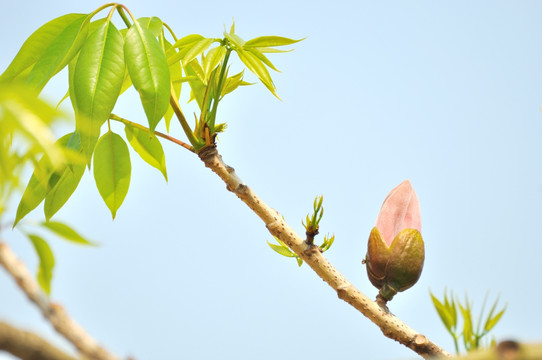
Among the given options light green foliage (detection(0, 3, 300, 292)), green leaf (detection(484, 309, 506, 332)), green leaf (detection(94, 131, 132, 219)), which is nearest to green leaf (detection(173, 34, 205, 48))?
light green foliage (detection(0, 3, 300, 292))

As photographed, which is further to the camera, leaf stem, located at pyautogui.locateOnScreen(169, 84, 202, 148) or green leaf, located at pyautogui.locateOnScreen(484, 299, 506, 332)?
leaf stem, located at pyautogui.locateOnScreen(169, 84, 202, 148)

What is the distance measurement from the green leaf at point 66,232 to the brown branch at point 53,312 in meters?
0.11

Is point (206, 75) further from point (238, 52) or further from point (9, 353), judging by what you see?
point (9, 353)

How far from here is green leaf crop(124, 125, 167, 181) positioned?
1.09m

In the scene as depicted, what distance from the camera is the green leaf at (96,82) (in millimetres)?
766

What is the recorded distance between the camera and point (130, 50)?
0.83 meters

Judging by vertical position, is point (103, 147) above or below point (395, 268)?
above

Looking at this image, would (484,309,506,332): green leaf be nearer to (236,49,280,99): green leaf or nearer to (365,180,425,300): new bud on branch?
(365,180,425,300): new bud on branch

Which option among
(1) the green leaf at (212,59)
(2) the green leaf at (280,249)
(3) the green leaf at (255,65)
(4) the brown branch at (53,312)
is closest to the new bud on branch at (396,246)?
(2) the green leaf at (280,249)

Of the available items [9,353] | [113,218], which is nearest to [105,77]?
[113,218]

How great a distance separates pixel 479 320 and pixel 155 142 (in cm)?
71

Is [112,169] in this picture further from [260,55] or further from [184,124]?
[260,55]

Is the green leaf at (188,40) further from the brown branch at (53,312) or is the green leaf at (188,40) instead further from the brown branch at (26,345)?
the brown branch at (26,345)

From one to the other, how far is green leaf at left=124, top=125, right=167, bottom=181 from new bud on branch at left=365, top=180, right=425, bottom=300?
431 mm
